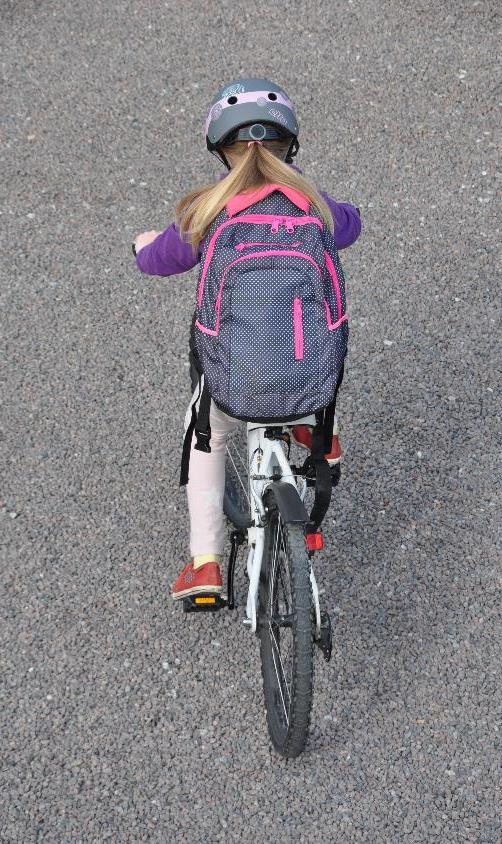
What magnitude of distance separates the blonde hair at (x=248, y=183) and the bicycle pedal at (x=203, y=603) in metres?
1.54

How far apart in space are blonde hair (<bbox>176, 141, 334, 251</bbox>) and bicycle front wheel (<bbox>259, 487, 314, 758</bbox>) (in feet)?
3.28

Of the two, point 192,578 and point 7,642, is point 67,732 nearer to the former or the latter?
point 7,642

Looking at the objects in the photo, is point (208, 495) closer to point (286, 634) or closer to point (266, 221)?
point (286, 634)

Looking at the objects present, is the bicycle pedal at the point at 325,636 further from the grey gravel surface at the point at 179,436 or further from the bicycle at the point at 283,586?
the grey gravel surface at the point at 179,436

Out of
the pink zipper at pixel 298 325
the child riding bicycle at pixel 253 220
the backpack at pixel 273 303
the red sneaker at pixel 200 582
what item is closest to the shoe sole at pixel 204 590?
the red sneaker at pixel 200 582

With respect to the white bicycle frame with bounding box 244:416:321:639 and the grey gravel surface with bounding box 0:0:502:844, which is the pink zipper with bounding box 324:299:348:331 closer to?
the white bicycle frame with bounding box 244:416:321:639

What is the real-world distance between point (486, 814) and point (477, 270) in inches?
127

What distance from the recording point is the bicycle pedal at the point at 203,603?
3.96 meters

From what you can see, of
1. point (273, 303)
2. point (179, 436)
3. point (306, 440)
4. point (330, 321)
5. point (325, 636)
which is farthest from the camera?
point (179, 436)

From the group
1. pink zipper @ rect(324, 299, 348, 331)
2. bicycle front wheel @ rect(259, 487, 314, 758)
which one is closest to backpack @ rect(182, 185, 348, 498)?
pink zipper @ rect(324, 299, 348, 331)

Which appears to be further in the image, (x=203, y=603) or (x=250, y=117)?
(x=203, y=603)

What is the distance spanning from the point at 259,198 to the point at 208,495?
1.34 m

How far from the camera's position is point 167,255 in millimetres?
3395

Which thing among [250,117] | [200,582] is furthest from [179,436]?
[250,117]
